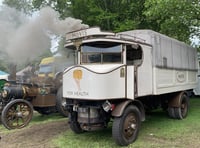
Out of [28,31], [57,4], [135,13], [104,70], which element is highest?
[57,4]

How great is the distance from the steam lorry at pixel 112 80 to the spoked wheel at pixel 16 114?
243cm

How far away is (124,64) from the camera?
6277 millimetres

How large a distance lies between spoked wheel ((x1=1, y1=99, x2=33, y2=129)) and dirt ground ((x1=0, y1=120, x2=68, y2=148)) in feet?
1.45

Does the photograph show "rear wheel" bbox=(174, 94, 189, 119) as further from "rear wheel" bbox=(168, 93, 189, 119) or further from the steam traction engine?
the steam traction engine

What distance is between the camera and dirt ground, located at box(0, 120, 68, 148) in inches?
255

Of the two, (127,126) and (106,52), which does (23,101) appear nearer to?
(106,52)

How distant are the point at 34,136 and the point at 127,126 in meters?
2.57

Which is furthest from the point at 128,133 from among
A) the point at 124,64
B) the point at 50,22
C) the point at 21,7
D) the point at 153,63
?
the point at 21,7

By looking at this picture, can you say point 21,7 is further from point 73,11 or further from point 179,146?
point 179,146

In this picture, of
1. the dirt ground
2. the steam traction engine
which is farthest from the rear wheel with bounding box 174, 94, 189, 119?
the steam traction engine

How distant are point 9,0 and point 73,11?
16.6 feet

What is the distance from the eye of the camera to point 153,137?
679cm

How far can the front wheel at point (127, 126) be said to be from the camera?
6.01 m

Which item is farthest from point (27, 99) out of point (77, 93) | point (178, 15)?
point (178, 15)
